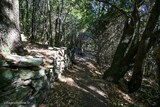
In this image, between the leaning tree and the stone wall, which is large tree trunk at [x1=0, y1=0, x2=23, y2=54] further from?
the leaning tree

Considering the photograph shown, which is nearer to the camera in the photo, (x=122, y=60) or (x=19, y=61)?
(x=19, y=61)

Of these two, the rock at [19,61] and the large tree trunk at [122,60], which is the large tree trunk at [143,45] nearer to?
the large tree trunk at [122,60]

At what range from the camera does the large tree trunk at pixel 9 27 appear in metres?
7.29

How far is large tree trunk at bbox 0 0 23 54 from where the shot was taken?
287 inches

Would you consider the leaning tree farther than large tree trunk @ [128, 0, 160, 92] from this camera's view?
Yes

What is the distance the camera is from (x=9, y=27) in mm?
7477

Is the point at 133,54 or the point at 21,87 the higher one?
the point at 133,54

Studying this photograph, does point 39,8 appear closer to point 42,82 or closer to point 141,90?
point 141,90

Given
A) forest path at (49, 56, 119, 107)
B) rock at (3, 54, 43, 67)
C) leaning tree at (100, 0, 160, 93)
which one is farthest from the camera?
leaning tree at (100, 0, 160, 93)

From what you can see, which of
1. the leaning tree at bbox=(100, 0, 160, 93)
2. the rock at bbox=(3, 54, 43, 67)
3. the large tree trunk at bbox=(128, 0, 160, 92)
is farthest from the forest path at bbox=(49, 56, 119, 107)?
the rock at bbox=(3, 54, 43, 67)

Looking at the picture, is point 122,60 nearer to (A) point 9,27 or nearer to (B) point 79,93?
(B) point 79,93

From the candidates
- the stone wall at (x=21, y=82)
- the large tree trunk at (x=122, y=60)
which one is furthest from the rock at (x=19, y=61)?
the large tree trunk at (x=122, y=60)

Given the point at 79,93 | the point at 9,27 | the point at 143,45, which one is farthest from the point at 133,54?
the point at 9,27

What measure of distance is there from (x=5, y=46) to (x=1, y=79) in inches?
102
